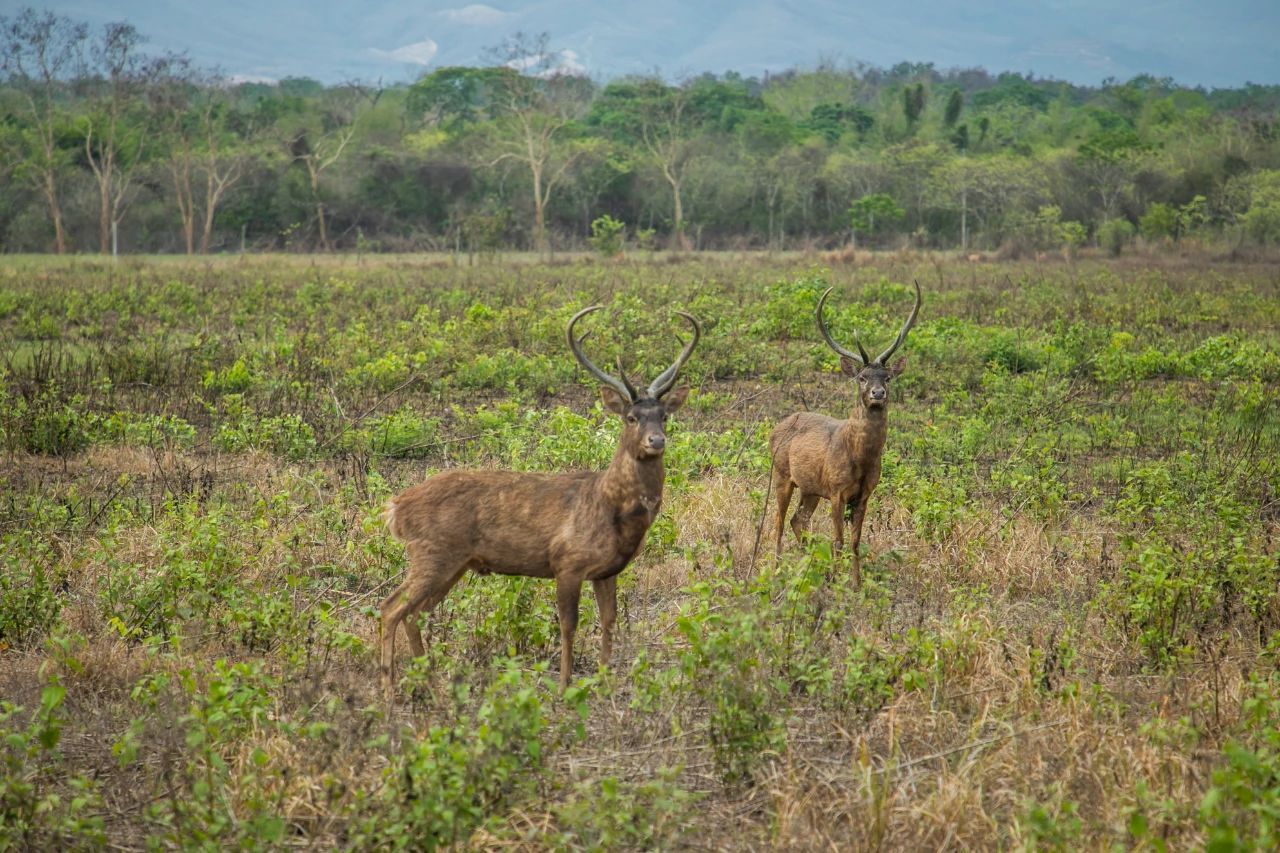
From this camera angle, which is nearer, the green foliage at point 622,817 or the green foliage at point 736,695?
the green foliage at point 622,817

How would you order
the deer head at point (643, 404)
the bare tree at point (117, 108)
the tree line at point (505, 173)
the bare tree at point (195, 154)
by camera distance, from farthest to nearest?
1. the bare tree at point (117, 108)
2. the bare tree at point (195, 154)
3. the tree line at point (505, 173)
4. the deer head at point (643, 404)

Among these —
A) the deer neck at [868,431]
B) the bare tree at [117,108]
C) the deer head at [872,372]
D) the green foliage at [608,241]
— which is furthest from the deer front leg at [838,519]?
the bare tree at [117,108]

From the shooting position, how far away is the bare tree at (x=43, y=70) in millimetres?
54938

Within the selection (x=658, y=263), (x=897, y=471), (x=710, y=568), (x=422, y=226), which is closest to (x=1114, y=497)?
(x=897, y=471)

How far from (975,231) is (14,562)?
172ft

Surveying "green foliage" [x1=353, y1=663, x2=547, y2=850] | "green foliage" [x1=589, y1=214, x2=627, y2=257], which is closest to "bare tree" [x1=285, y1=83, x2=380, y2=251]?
"green foliage" [x1=589, y1=214, x2=627, y2=257]

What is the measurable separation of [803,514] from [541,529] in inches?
143

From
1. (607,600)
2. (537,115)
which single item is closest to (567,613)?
(607,600)

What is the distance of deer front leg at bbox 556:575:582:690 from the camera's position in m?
7.06

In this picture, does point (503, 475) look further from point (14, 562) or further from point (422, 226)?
point (422, 226)

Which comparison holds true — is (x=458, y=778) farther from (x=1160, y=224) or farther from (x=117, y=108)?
(x=117, y=108)

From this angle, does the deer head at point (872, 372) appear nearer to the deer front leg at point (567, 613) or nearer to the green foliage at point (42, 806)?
the deer front leg at point (567, 613)

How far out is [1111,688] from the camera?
6820 millimetres

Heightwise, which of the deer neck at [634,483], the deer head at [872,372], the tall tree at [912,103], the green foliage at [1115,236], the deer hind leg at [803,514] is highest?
the tall tree at [912,103]
